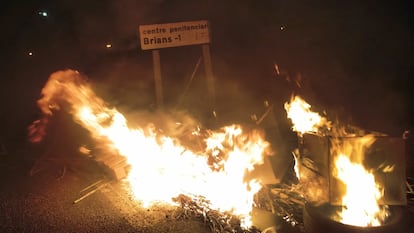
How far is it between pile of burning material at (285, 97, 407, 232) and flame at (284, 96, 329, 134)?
1223 mm

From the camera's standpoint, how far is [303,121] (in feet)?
19.0

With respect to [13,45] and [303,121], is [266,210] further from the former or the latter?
[13,45]

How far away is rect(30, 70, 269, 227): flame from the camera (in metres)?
5.42

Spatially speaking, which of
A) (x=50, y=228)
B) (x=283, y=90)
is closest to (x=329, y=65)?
(x=283, y=90)

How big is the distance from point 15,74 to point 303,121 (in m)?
14.2

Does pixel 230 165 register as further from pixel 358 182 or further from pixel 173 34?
pixel 173 34

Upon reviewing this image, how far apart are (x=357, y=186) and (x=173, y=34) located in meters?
5.28

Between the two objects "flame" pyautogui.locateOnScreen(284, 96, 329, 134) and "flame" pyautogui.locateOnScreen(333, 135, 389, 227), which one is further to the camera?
"flame" pyautogui.locateOnScreen(284, 96, 329, 134)

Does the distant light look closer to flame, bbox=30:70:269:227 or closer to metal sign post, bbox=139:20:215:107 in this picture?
metal sign post, bbox=139:20:215:107

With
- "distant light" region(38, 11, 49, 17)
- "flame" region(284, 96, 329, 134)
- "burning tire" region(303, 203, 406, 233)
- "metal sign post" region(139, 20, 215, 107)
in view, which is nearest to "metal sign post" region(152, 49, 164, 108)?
"metal sign post" region(139, 20, 215, 107)

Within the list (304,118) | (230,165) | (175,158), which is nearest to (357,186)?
(304,118)

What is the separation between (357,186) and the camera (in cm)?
419

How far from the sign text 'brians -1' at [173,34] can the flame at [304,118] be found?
10.1 feet

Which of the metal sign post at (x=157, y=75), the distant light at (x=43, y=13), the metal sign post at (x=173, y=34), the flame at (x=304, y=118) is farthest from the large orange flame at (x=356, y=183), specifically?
the distant light at (x=43, y=13)
